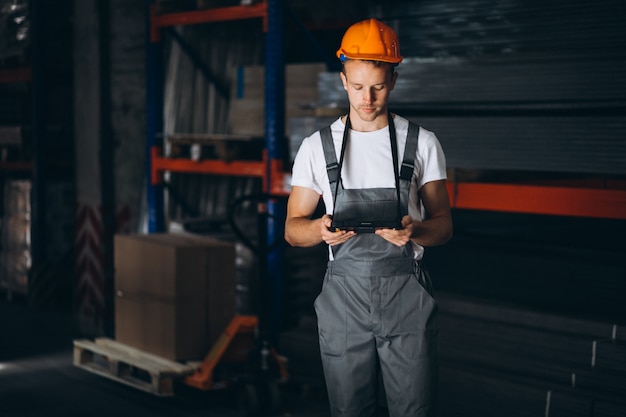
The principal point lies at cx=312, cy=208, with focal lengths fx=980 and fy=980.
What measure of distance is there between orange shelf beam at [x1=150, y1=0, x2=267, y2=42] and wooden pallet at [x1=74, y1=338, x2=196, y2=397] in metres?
2.65

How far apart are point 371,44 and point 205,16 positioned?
4.82 metres

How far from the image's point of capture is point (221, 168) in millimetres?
8133

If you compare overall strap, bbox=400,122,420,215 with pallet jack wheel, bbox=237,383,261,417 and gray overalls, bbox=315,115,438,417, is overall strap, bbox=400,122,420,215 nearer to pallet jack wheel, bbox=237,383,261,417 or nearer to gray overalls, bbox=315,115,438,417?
gray overalls, bbox=315,115,438,417

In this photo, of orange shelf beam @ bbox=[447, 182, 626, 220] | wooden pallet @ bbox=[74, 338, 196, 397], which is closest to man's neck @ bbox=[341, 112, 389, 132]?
orange shelf beam @ bbox=[447, 182, 626, 220]

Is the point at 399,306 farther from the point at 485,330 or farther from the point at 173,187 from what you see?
the point at 173,187

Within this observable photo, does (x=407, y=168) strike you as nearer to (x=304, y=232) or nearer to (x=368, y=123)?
(x=368, y=123)

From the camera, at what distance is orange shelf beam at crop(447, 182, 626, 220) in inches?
208

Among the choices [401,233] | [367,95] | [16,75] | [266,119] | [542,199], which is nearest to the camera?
[401,233]

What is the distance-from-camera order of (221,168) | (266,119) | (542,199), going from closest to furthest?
(542,199)
(266,119)
(221,168)

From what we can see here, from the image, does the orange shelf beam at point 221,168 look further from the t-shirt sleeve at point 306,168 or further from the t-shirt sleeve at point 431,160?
the t-shirt sleeve at point 431,160

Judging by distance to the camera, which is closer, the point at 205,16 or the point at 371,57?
the point at 371,57

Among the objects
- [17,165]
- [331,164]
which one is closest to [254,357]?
[331,164]

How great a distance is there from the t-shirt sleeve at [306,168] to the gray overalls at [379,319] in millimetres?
82

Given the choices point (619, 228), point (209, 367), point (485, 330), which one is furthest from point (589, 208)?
point (619, 228)
